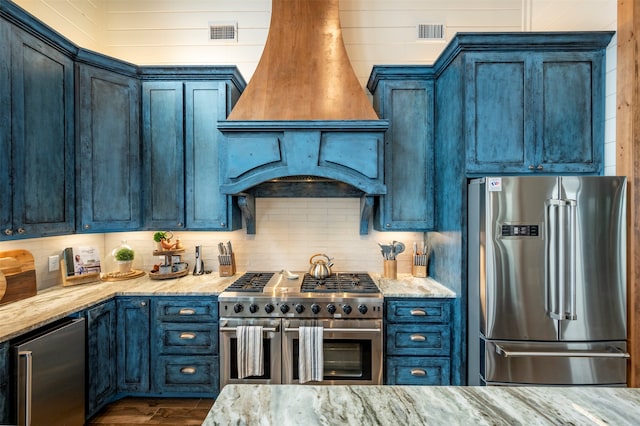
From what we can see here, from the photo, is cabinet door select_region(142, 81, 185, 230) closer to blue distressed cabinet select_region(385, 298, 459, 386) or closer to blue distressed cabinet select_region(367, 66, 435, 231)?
blue distressed cabinet select_region(367, 66, 435, 231)

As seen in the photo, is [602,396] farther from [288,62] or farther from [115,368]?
[115,368]

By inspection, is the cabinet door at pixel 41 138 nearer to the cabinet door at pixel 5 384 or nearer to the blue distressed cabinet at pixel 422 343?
the cabinet door at pixel 5 384

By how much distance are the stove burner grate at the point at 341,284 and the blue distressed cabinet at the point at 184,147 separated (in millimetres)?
947

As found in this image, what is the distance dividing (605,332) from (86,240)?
14.1 feet

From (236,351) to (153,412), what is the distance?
82 centimetres

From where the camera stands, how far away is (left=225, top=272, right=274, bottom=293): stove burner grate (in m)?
2.69

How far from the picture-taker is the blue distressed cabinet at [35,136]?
207cm

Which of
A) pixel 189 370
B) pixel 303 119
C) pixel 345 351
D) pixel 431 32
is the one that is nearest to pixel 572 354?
pixel 345 351

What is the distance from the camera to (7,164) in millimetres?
2076

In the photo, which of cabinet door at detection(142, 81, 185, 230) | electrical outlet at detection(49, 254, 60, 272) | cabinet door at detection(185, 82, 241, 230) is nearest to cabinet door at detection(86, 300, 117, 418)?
electrical outlet at detection(49, 254, 60, 272)

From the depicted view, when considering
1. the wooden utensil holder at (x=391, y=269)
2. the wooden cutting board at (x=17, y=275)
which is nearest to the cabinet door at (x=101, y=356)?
the wooden cutting board at (x=17, y=275)

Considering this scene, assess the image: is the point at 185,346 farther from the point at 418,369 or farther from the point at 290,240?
the point at 418,369

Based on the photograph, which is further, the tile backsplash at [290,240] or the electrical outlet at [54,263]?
the tile backsplash at [290,240]

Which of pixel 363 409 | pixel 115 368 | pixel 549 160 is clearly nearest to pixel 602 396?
pixel 363 409
